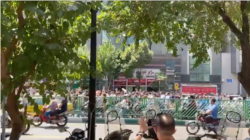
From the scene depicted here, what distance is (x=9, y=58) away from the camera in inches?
148

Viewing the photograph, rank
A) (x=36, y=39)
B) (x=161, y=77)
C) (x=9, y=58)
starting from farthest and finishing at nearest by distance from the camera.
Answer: (x=161, y=77) → (x=9, y=58) → (x=36, y=39)

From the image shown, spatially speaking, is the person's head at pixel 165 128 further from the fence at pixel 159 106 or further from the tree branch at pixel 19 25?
the fence at pixel 159 106

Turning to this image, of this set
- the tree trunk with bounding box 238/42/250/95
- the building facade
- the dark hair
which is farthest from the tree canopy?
the dark hair

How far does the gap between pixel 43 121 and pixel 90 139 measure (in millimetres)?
10014

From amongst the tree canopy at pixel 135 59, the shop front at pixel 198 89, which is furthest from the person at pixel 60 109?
the shop front at pixel 198 89

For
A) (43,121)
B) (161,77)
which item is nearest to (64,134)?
(43,121)

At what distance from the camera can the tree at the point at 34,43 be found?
10.8ft

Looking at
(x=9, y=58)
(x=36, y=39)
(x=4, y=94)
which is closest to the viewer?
(x=36, y=39)

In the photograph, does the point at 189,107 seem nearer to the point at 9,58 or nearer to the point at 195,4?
the point at 195,4

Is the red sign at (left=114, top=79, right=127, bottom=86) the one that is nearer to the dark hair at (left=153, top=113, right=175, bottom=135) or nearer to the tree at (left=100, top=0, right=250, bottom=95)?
the tree at (left=100, top=0, right=250, bottom=95)

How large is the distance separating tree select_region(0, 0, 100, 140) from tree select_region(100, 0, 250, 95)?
1.17 meters

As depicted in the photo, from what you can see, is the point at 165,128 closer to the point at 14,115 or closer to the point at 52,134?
the point at 14,115

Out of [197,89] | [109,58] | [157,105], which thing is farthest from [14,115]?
[197,89]

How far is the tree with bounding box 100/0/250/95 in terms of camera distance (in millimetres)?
4973
